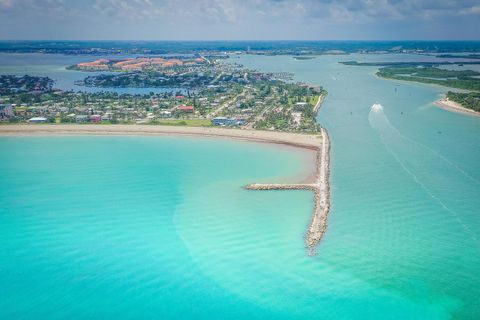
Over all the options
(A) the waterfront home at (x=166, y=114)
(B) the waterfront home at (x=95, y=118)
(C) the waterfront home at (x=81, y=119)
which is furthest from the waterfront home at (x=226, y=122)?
(C) the waterfront home at (x=81, y=119)

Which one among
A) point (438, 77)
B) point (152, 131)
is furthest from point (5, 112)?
point (438, 77)

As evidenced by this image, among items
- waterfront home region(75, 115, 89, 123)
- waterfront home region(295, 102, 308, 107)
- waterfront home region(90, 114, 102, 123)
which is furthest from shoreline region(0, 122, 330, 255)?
waterfront home region(295, 102, 308, 107)

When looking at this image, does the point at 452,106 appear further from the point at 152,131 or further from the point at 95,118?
the point at 95,118

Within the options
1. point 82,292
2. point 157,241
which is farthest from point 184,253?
point 82,292

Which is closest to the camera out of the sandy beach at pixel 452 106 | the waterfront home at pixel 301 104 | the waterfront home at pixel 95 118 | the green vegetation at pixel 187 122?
the green vegetation at pixel 187 122

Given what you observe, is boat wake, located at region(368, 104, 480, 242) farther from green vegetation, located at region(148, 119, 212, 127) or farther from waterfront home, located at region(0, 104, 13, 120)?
waterfront home, located at region(0, 104, 13, 120)

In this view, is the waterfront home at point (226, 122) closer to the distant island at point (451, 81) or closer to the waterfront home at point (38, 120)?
the waterfront home at point (38, 120)

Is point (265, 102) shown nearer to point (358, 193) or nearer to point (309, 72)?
point (358, 193)
